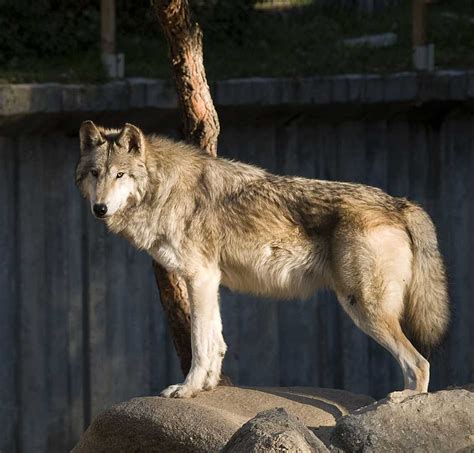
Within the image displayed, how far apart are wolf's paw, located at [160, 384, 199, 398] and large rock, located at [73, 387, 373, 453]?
54 mm

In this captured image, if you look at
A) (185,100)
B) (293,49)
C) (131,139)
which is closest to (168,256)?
(131,139)

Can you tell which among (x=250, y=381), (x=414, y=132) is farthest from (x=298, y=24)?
(x=250, y=381)

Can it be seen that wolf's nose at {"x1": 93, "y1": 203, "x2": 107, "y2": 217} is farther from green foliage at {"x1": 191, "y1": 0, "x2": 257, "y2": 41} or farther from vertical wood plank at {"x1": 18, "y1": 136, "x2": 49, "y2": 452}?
green foliage at {"x1": 191, "y1": 0, "x2": 257, "y2": 41}

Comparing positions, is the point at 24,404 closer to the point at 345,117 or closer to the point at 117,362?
the point at 117,362

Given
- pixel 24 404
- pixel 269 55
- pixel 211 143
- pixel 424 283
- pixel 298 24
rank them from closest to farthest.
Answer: pixel 424 283 → pixel 211 143 → pixel 24 404 → pixel 269 55 → pixel 298 24

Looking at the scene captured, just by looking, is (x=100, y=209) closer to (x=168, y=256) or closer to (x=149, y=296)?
(x=168, y=256)

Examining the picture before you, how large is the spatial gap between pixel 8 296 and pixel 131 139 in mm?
2652

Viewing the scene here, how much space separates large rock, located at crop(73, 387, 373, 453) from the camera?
722 centimetres

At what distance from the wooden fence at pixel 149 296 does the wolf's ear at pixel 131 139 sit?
232 cm

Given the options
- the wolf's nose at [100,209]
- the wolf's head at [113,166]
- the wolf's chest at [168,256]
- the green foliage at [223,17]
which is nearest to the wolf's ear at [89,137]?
the wolf's head at [113,166]

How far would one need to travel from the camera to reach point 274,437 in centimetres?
586

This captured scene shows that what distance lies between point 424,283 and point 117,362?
335cm

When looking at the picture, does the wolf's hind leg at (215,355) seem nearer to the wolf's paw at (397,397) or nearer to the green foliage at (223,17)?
the wolf's paw at (397,397)

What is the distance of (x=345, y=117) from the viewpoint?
11.1m
